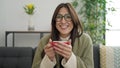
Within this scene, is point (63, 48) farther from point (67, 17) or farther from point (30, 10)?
point (30, 10)

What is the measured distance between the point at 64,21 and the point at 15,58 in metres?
0.72

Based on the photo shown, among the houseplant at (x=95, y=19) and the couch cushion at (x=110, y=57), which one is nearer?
the couch cushion at (x=110, y=57)

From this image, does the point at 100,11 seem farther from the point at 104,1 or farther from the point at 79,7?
the point at 79,7

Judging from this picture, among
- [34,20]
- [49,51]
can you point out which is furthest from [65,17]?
→ [34,20]

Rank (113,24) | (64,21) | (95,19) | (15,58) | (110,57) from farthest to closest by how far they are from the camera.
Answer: (113,24) → (95,19) → (15,58) → (110,57) → (64,21)

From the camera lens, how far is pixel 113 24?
12.4 ft

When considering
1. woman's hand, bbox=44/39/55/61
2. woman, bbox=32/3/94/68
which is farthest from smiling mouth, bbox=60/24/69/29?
woman's hand, bbox=44/39/55/61

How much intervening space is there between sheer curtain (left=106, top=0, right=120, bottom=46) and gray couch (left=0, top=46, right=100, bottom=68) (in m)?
1.99

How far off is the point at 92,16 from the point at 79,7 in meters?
0.36

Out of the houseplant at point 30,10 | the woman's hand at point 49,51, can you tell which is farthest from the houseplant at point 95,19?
Result: the woman's hand at point 49,51

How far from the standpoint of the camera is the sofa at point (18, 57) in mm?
1888

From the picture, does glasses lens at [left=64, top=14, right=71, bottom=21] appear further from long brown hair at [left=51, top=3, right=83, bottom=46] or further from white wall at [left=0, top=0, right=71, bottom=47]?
white wall at [left=0, top=0, right=71, bottom=47]

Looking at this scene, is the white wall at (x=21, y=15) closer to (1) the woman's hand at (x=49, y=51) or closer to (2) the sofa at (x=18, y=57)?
(2) the sofa at (x=18, y=57)

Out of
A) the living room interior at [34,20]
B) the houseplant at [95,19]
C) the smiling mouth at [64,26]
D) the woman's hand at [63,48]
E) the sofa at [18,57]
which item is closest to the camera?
the woman's hand at [63,48]
